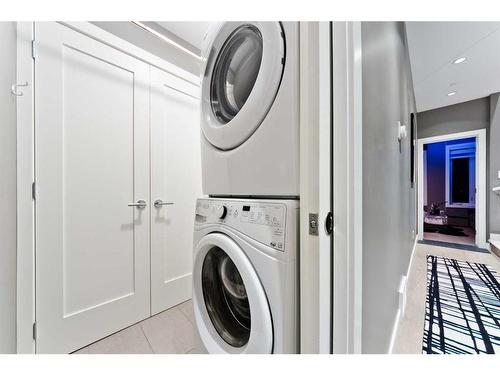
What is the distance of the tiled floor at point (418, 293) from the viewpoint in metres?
1.39

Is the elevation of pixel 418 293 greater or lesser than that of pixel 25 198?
lesser

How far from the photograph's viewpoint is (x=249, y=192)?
2.68ft

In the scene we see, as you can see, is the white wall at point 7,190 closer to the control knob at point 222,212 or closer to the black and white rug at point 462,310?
the control knob at point 222,212

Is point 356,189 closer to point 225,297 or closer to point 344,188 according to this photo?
point 344,188

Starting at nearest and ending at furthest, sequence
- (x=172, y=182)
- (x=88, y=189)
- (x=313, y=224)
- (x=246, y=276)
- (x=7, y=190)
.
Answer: (x=313, y=224)
(x=246, y=276)
(x=7, y=190)
(x=88, y=189)
(x=172, y=182)

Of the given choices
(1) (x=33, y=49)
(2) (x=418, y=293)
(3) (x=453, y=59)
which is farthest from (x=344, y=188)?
(3) (x=453, y=59)

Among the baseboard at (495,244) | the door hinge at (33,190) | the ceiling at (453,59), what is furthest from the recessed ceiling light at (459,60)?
the door hinge at (33,190)

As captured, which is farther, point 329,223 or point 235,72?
point 235,72

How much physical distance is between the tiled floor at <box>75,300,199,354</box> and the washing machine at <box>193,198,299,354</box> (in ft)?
1.42

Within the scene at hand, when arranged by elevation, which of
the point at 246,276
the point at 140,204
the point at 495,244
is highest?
the point at 140,204

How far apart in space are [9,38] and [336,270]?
186cm

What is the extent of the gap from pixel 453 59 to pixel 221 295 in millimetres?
3526
